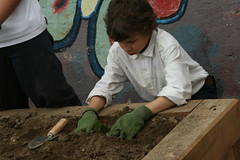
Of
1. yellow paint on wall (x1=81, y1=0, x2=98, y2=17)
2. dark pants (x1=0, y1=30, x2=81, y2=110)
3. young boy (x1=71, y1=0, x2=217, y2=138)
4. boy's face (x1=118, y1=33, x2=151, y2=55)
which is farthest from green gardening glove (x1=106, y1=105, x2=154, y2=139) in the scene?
yellow paint on wall (x1=81, y1=0, x2=98, y2=17)

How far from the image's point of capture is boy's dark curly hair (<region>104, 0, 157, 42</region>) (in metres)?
2.74

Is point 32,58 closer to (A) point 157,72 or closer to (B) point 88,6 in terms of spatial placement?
(A) point 157,72

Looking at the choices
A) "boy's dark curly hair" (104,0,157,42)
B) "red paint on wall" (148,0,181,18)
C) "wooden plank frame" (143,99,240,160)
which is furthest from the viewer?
"red paint on wall" (148,0,181,18)

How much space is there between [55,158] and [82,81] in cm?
220

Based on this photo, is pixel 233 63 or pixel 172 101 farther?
pixel 233 63

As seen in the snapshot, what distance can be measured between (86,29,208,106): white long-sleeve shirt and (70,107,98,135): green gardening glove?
0.32 meters

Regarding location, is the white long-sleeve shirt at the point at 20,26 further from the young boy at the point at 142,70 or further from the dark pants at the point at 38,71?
the young boy at the point at 142,70

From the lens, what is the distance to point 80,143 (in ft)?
7.88

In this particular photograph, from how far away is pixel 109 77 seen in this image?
122 inches

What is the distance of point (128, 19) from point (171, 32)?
1.07 metres

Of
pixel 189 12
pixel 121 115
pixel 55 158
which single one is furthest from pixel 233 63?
pixel 55 158

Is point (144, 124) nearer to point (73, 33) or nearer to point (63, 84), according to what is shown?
point (63, 84)

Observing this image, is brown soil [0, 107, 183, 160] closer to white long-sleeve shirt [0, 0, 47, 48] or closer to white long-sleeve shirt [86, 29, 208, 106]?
white long-sleeve shirt [86, 29, 208, 106]

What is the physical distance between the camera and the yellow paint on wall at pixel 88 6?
4201 mm
